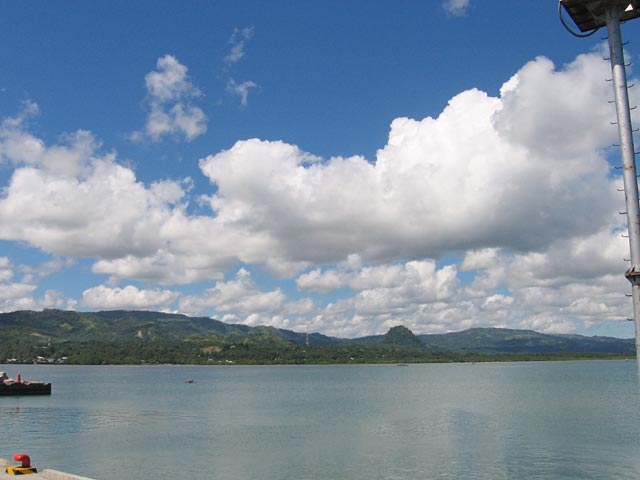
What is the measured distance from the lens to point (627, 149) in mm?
21016

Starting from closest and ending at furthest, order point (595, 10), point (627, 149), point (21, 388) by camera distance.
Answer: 1. point (627, 149)
2. point (595, 10)
3. point (21, 388)

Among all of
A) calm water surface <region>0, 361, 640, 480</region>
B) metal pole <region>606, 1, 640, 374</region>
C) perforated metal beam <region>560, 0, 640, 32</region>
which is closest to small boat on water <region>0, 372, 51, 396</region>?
calm water surface <region>0, 361, 640, 480</region>

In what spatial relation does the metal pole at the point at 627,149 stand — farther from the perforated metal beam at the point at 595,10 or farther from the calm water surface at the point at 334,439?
the calm water surface at the point at 334,439

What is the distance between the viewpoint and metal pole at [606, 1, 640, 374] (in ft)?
66.4

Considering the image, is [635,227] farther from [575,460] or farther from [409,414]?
[409,414]

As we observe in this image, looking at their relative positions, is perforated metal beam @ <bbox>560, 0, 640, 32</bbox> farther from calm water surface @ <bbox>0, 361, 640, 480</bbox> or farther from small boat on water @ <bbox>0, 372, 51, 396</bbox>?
small boat on water @ <bbox>0, 372, 51, 396</bbox>

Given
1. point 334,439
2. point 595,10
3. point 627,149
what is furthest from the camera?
point 334,439

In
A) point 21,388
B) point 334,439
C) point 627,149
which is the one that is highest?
point 627,149

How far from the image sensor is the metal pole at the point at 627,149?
66.4ft

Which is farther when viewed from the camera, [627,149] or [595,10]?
[595,10]

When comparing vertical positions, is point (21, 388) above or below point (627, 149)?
below

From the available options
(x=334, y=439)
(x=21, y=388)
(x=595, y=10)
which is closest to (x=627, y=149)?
(x=595, y=10)

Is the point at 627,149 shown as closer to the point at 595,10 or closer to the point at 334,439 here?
the point at 595,10

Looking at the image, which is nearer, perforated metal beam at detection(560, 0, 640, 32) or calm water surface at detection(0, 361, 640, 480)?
perforated metal beam at detection(560, 0, 640, 32)
